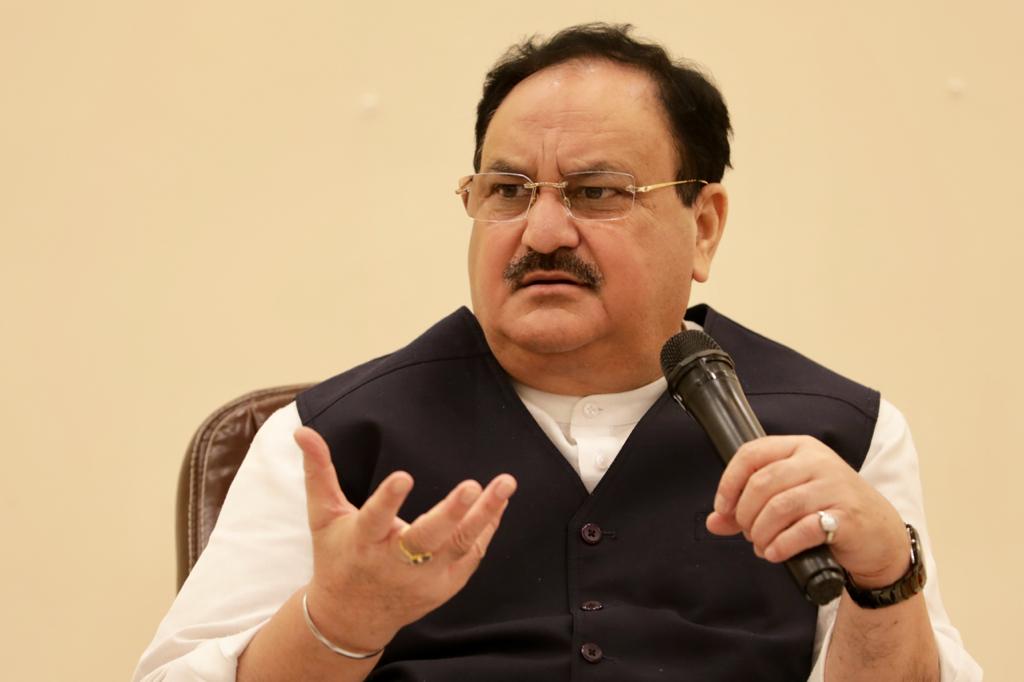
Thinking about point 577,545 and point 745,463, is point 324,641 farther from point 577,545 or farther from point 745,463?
point 745,463

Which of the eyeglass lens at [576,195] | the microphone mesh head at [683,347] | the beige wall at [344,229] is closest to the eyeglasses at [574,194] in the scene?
the eyeglass lens at [576,195]

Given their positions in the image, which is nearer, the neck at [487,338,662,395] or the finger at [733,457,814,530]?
the finger at [733,457,814,530]

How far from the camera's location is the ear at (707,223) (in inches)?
88.9

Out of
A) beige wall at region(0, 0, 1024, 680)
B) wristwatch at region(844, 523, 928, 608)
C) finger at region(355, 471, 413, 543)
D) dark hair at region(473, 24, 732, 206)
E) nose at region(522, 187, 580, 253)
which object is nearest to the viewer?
finger at region(355, 471, 413, 543)

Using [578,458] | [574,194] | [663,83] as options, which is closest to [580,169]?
[574,194]

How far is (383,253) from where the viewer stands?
312 cm

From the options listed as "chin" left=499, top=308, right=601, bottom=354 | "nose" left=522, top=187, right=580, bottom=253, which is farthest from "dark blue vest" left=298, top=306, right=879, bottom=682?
"nose" left=522, top=187, right=580, bottom=253

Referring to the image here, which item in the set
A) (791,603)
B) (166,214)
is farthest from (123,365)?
(791,603)

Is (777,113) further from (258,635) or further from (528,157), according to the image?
(258,635)

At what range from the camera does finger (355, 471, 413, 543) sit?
1354 mm

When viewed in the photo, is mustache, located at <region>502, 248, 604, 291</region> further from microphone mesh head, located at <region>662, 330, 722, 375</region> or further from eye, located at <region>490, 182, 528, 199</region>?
microphone mesh head, located at <region>662, 330, 722, 375</region>

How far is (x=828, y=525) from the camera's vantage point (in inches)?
56.5

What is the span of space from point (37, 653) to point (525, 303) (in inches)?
63.4

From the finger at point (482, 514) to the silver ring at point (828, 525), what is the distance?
36 cm
